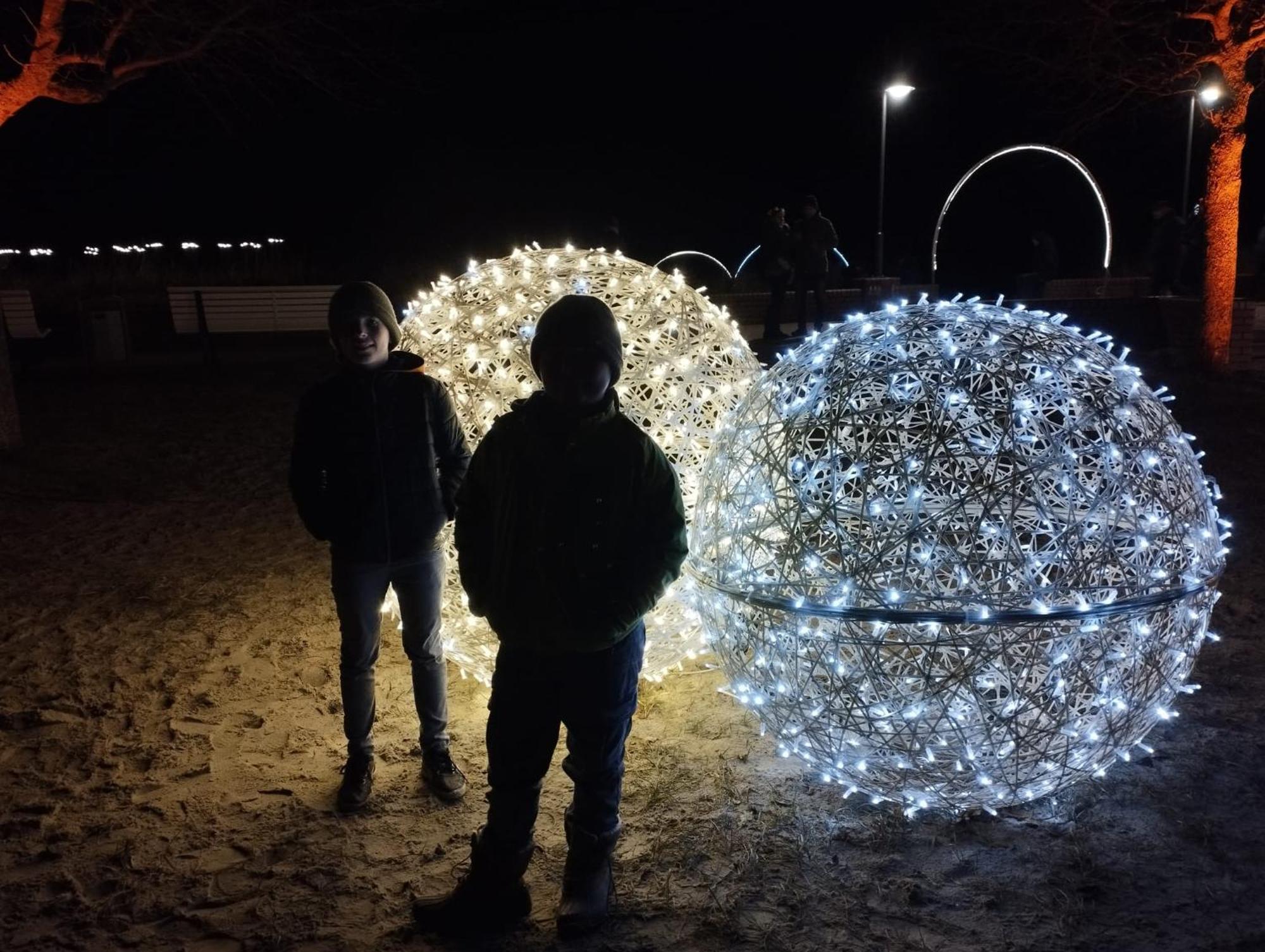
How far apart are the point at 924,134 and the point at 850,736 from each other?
3776 cm

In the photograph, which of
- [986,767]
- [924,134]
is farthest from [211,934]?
[924,134]

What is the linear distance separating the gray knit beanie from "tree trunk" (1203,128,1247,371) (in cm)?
1276

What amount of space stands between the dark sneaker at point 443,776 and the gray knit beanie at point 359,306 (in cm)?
178

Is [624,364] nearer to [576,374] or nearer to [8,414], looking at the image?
[576,374]

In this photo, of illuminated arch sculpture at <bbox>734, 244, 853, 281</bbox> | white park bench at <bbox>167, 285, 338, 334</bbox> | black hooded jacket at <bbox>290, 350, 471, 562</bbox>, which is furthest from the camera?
white park bench at <bbox>167, 285, 338, 334</bbox>

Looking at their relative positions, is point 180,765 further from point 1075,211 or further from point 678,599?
point 1075,211

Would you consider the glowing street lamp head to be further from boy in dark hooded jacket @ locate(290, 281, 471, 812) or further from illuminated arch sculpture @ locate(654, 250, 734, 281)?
boy in dark hooded jacket @ locate(290, 281, 471, 812)

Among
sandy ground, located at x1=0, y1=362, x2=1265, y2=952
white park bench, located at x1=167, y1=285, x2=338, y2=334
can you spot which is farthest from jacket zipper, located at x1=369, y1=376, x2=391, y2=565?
white park bench, located at x1=167, y1=285, x2=338, y2=334

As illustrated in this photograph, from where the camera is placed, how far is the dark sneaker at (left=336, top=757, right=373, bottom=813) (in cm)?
417

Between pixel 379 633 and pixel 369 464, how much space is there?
739mm

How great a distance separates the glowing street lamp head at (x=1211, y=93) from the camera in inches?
493

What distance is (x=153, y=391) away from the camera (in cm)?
1502

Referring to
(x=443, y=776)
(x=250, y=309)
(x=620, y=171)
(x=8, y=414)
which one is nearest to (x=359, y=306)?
(x=443, y=776)

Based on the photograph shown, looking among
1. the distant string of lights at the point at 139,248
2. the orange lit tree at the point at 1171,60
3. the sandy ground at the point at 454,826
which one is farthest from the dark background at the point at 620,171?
the sandy ground at the point at 454,826
